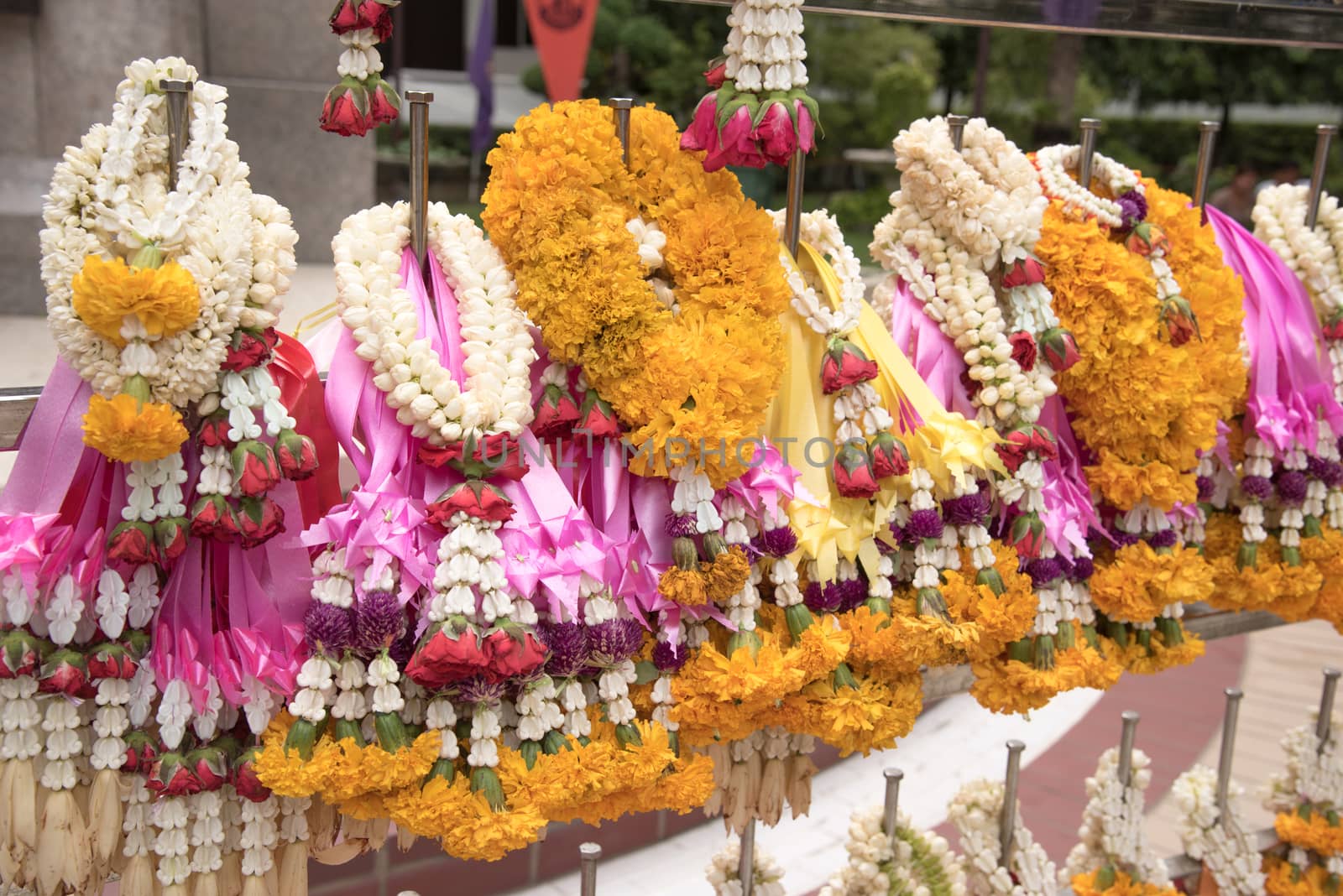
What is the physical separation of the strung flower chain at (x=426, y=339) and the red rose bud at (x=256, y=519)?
0.12 m

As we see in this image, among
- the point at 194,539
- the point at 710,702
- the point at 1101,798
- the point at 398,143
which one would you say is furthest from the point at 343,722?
the point at 398,143

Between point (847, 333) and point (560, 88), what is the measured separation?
3968mm

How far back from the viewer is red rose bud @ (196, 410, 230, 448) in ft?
2.88

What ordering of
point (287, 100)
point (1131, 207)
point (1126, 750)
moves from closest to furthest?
point (1131, 207)
point (1126, 750)
point (287, 100)

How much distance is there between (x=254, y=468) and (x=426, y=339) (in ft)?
0.53

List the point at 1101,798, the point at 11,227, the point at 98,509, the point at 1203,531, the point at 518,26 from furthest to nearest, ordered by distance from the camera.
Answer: the point at 518,26, the point at 11,227, the point at 1101,798, the point at 1203,531, the point at 98,509

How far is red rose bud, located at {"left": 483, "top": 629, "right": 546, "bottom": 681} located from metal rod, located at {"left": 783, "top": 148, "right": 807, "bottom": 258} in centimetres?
45

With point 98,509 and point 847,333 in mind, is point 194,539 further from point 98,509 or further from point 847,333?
point 847,333

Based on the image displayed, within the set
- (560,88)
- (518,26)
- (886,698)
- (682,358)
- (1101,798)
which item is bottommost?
(1101,798)

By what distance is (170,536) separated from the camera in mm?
874

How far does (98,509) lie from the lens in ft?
2.99

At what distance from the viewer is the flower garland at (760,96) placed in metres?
0.96

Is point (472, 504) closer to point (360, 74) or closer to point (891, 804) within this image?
point (360, 74)

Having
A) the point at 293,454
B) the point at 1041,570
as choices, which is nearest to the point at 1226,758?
the point at 1041,570
